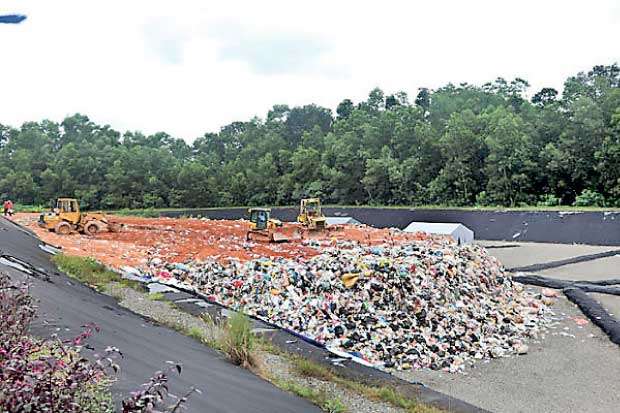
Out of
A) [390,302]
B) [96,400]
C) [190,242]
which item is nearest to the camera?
[96,400]

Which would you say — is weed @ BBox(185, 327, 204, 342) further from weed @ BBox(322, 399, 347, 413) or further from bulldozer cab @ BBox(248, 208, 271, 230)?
bulldozer cab @ BBox(248, 208, 271, 230)

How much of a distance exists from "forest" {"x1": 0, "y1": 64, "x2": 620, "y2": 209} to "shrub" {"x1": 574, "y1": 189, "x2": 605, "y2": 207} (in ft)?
0.16

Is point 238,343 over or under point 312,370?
over

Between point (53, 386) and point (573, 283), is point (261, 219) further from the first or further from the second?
point (53, 386)

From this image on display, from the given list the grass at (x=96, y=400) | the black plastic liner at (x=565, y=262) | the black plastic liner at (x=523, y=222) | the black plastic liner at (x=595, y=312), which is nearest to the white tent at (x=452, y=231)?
the black plastic liner at (x=523, y=222)

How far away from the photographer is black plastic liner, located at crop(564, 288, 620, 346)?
27.0 feet

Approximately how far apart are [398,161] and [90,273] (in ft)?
82.3

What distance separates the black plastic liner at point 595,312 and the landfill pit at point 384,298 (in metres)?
0.56

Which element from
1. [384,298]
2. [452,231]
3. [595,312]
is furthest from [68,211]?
[595,312]

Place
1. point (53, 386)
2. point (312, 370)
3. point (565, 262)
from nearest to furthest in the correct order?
1. point (53, 386)
2. point (312, 370)
3. point (565, 262)

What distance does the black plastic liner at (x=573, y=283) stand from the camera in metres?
11.0

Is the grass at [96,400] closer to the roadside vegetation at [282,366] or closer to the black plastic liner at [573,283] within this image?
the roadside vegetation at [282,366]

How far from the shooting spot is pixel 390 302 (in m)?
8.23

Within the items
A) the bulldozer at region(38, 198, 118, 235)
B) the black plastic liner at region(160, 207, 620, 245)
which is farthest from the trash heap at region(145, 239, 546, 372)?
the black plastic liner at region(160, 207, 620, 245)
